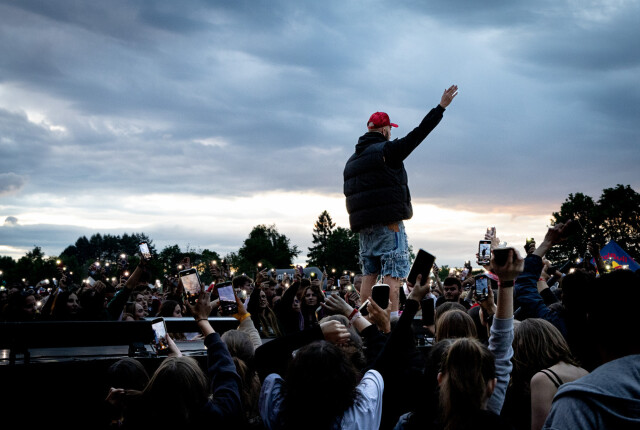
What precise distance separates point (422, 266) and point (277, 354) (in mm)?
1139

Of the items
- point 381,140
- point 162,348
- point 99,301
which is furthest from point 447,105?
point 99,301

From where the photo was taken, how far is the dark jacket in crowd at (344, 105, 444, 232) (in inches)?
240

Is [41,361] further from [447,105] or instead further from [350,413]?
[447,105]

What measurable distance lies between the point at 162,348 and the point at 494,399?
2.59 meters

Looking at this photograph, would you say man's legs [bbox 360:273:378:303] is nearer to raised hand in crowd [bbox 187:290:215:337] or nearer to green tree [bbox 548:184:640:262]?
raised hand in crowd [bbox 187:290:215:337]

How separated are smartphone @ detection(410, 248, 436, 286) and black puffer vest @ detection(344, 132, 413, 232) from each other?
292 cm

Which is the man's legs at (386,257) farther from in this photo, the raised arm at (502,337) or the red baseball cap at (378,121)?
the raised arm at (502,337)

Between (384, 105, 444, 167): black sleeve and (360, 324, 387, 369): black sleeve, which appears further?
(384, 105, 444, 167): black sleeve

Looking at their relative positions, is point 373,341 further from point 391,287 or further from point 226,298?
point 391,287

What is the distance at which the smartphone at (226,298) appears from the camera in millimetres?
4477

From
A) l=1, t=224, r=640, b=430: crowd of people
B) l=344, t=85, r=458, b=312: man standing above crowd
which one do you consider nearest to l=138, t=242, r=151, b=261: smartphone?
l=1, t=224, r=640, b=430: crowd of people

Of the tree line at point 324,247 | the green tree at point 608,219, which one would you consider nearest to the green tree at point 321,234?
the tree line at point 324,247

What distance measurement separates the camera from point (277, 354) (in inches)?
132

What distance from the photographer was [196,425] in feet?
9.21
